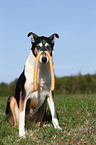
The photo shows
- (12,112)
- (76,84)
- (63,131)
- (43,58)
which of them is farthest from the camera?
(76,84)

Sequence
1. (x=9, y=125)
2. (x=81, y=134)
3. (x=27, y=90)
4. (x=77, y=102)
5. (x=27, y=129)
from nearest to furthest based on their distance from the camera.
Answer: (x=81, y=134) < (x=27, y=90) < (x=27, y=129) < (x=9, y=125) < (x=77, y=102)

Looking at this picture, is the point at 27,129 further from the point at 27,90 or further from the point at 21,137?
the point at 27,90

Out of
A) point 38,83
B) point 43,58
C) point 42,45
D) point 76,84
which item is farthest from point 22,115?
→ point 76,84

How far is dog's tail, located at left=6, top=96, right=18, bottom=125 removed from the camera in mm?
6031

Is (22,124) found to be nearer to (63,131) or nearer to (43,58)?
(63,131)

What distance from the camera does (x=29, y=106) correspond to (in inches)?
228

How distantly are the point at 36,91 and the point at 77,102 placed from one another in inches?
130

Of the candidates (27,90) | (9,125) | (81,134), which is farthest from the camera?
(9,125)

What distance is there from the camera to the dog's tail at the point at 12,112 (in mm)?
6031

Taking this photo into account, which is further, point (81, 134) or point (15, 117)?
point (15, 117)

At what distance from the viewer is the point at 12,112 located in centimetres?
610

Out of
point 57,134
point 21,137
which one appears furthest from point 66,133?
point 21,137

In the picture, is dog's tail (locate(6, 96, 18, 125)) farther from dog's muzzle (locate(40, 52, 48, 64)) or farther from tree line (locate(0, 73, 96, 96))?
tree line (locate(0, 73, 96, 96))

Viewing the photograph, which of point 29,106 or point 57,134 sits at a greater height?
point 29,106
